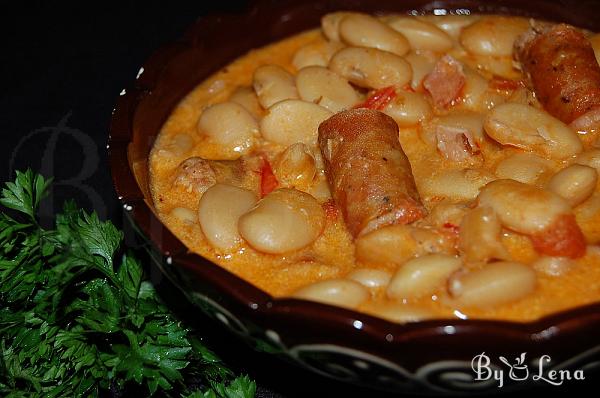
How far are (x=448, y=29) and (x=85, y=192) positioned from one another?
131 cm

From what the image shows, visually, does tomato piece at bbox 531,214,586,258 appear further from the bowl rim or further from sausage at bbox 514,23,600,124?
sausage at bbox 514,23,600,124

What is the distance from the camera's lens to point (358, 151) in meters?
2.09

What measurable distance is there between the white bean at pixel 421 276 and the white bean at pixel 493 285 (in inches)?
1.1

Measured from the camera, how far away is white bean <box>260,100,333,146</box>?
236 cm

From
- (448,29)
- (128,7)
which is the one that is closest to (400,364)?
(448,29)

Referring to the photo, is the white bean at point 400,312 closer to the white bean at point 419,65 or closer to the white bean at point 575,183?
the white bean at point 575,183

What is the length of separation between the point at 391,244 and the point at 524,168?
19.1 inches

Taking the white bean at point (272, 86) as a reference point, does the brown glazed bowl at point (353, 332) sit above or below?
below

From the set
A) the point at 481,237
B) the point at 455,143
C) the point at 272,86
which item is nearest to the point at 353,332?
the point at 481,237

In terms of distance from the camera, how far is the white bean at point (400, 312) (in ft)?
5.91

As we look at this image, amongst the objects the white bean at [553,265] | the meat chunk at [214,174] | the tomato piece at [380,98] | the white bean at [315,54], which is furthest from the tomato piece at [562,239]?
the white bean at [315,54]

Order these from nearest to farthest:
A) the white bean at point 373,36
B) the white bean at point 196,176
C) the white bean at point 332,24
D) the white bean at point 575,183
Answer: the white bean at point 575,183, the white bean at point 196,176, the white bean at point 373,36, the white bean at point 332,24

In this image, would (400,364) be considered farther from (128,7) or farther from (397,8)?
(128,7)

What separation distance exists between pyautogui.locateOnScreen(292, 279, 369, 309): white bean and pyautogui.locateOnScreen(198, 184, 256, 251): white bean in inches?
11.9
